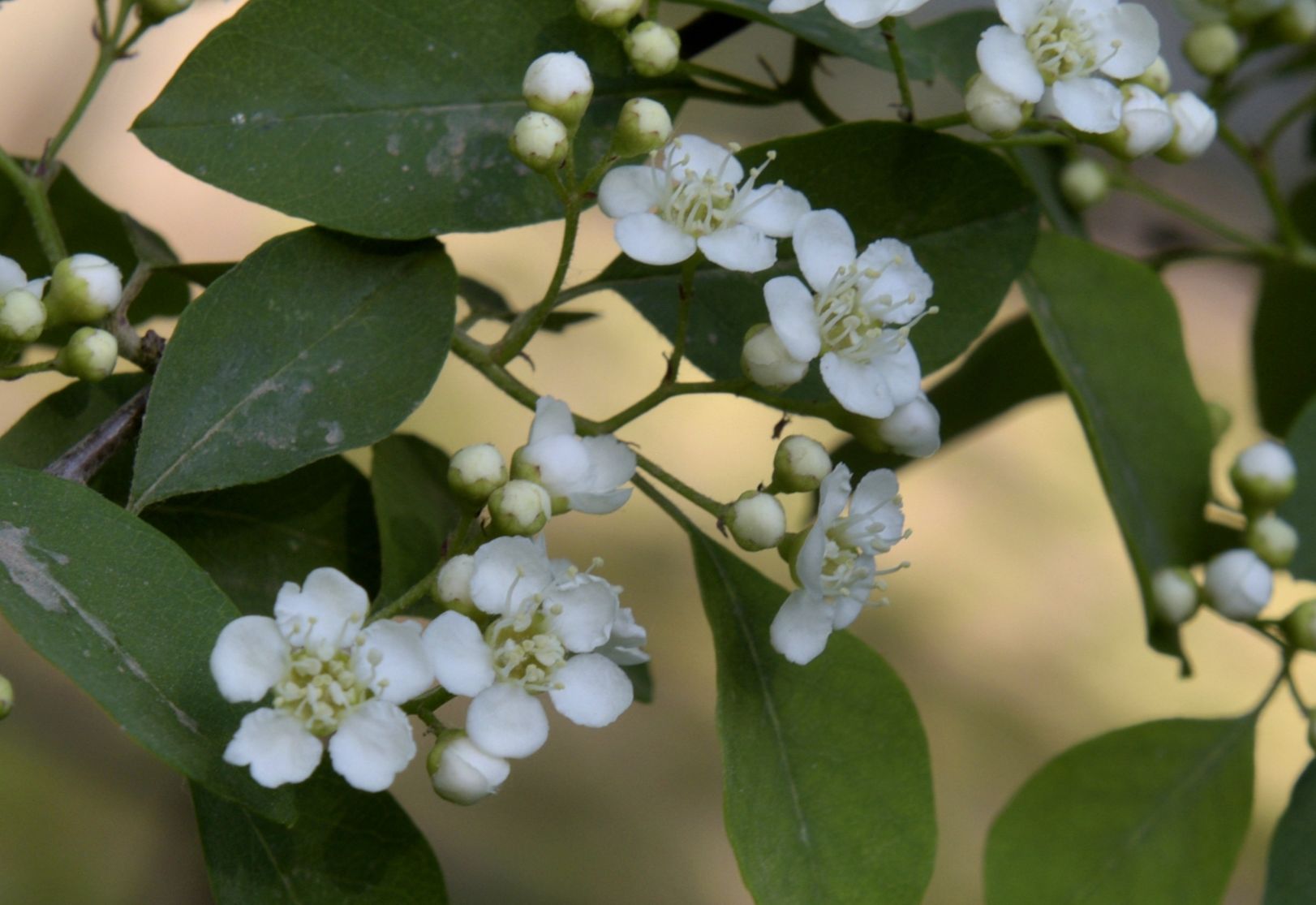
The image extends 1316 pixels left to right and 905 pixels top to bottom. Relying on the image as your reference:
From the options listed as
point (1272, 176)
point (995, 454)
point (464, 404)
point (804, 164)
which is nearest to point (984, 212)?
point (804, 164)

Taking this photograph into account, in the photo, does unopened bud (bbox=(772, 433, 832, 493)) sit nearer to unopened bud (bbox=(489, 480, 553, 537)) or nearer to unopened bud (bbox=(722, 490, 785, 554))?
unopened bud (bbox=(722, 490, 785, 554))

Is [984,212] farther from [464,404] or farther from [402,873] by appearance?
[464,404]

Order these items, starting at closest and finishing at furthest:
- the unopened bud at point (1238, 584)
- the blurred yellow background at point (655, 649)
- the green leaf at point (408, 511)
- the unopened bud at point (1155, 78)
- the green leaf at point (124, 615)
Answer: the green leaf at point (124, 615) → the green leaf at point (408, 511) → the unopened bud at point (1155, 78) → the unopened bud at point (1238, 584) → the blurred yellow background at point (655, 649)

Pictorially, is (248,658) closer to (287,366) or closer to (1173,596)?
(287,366)

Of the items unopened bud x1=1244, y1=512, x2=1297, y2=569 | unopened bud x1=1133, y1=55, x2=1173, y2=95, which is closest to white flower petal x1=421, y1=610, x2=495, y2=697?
unopened bud x1=1133, y1=55, x2=1173, y2=95

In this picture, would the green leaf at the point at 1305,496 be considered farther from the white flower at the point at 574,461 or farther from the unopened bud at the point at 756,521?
the white flower at the point at 574,461

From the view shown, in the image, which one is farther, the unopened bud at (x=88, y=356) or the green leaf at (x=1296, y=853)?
the green leaf at (x=1296, y=853)

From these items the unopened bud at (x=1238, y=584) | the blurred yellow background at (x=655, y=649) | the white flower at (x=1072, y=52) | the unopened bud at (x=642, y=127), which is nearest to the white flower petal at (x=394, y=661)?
the unopened bud at (x=642, y=127)
